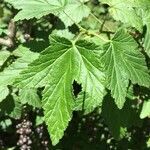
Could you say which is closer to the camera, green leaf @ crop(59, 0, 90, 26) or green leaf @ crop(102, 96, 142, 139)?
green leaf @ crop(59, 0, 90, 26)

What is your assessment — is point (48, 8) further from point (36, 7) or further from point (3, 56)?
point (3, 56)

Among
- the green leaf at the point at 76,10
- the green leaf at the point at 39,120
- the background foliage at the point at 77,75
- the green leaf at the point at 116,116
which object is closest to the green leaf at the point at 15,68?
the background foliage at the point at 77,75

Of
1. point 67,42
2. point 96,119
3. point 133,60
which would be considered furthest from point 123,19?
point 96,119

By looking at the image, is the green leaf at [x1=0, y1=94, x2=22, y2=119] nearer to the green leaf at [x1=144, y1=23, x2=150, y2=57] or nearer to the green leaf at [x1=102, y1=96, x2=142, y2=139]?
the green leaf at [x1=102, y1=96, x2=142, y2=139]

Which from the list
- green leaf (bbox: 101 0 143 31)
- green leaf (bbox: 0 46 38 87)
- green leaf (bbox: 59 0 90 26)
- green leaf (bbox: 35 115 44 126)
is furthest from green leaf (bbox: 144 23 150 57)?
green leaf (bbox: 35 115 44 126)

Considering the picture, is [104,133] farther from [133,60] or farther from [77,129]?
[133,60]

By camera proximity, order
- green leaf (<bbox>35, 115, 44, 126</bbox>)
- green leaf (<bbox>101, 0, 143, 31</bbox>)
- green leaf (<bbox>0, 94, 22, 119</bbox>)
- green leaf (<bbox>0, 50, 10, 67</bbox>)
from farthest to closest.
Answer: green leaf (<bbox>35, 115, 44, 126</bbox>) → green leaf (<bbox>0, 94, 22, 119</bbox>) → green leaf (<bbox>0, 50, 10, 67</bbox>) → green leaf (<bbox>101, 0, 143, 31</bbox>)

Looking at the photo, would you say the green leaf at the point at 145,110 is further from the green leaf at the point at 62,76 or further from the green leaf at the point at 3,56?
the green leaf at the point at 3,56

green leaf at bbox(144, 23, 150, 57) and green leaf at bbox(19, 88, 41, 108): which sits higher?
green leaf at bbox(144, 23, 150, 57)
